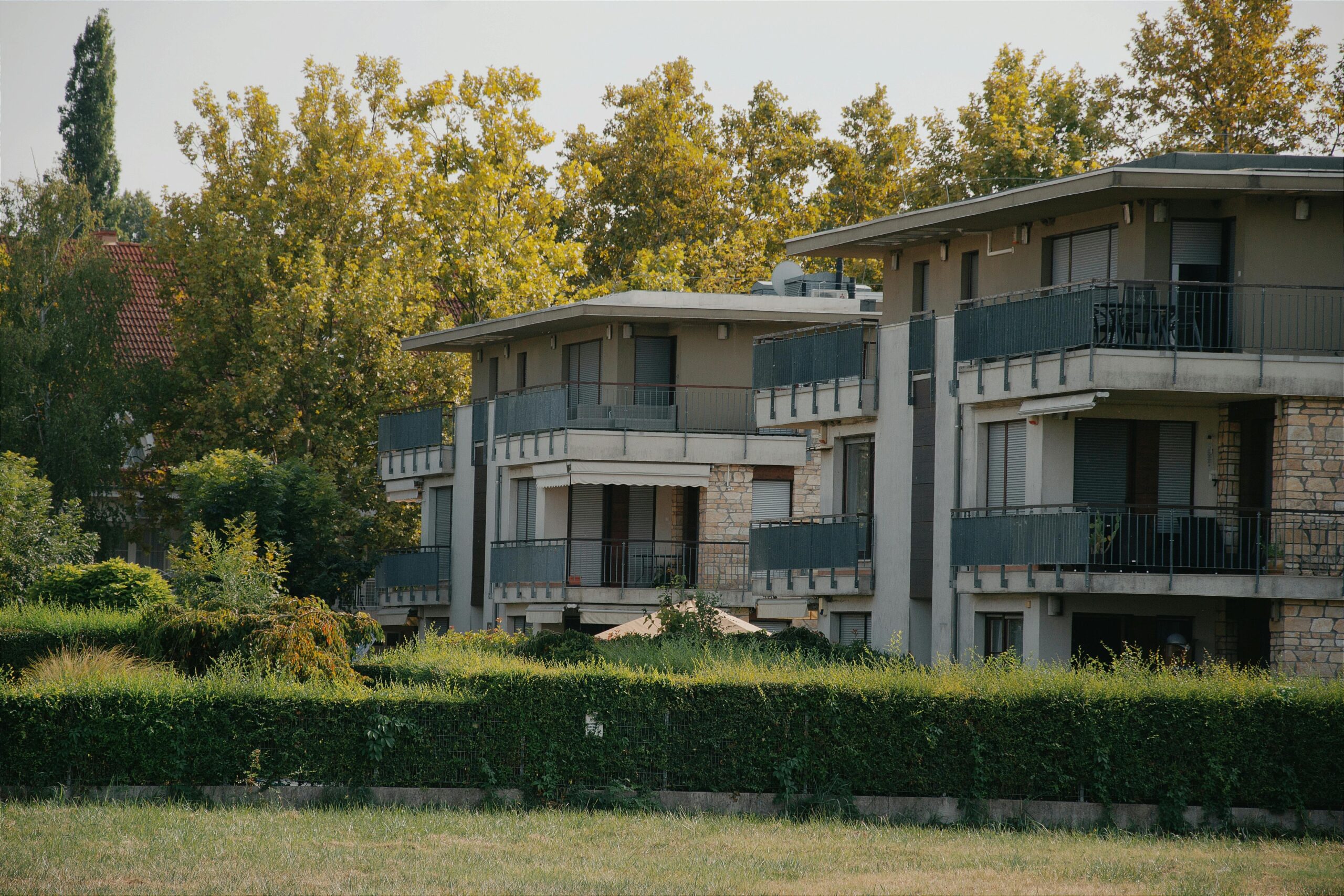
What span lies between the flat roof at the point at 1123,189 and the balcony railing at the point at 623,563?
991 cm

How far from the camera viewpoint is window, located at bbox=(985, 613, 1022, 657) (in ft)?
99.1

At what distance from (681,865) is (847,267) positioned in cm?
4315

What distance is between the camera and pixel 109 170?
252ft

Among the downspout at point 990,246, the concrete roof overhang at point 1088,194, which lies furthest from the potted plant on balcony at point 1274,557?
the downspout at point 990,246

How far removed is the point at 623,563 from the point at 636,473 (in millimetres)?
2216

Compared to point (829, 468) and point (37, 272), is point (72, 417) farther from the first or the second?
point (829, 468)

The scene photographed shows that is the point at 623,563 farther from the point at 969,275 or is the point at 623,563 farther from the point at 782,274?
the point at 969,275

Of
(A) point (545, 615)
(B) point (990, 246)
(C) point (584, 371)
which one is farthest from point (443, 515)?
(B) point (990, 246)

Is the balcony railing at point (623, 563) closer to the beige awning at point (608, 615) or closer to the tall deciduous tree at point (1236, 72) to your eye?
the beige awning at point (608, 615)

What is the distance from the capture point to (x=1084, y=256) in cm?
3008

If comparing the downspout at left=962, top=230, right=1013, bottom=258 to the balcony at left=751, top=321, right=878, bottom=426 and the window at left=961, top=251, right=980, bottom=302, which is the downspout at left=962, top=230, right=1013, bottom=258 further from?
the balcony at left=751, top=321, right=878, bottom=426

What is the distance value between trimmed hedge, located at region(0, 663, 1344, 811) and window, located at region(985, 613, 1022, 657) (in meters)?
8.16

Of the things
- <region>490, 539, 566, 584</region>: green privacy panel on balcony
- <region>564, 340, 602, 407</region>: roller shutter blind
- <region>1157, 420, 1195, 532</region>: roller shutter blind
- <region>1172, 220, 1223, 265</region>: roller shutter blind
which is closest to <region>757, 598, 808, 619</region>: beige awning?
<region>490, 539, 566, 584</region>: green privacy panel on balcony

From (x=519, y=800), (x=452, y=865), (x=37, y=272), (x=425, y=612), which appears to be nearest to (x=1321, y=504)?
(x=519, y=800)
